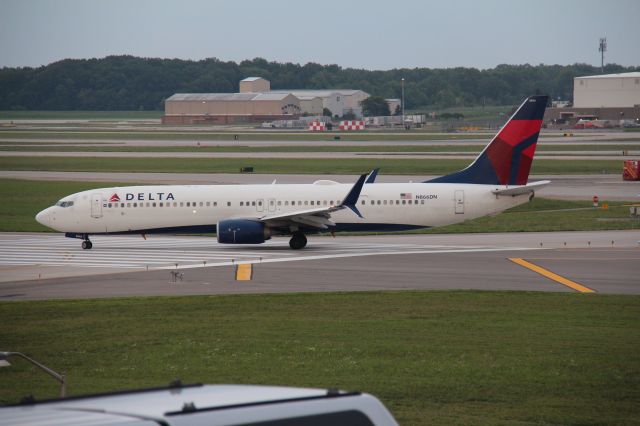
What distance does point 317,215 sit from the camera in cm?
4503

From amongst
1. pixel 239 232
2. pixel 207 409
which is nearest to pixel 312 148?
A: pixel 239 232

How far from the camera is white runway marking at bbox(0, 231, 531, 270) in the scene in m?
42.0

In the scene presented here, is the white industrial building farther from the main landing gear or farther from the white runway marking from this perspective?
the main landing gear

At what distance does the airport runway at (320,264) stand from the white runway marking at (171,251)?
0.04 metres

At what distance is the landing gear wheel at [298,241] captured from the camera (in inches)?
1807

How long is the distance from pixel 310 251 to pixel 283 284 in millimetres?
9882

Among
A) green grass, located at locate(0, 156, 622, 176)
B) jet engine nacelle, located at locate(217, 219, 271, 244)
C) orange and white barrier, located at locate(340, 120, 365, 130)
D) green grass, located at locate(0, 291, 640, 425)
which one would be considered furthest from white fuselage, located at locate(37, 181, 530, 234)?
orange and white barrier, located at locate(340, 120, 365, 130)

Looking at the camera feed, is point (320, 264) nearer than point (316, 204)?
Yes

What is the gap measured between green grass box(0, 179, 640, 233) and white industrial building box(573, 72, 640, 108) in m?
126

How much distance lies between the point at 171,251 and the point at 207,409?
129ft

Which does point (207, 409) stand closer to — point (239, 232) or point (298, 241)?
point (239, 232)

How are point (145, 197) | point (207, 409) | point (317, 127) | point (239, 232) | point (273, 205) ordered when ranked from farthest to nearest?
1. point (317, 127)
2. point (145, 197)
3. point (273, 205)
4. point (239, 232)
5. point (207, 409)

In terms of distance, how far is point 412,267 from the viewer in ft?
130

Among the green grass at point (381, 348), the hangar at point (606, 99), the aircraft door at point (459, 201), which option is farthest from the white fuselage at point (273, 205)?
the hangar at point (606, 99)
